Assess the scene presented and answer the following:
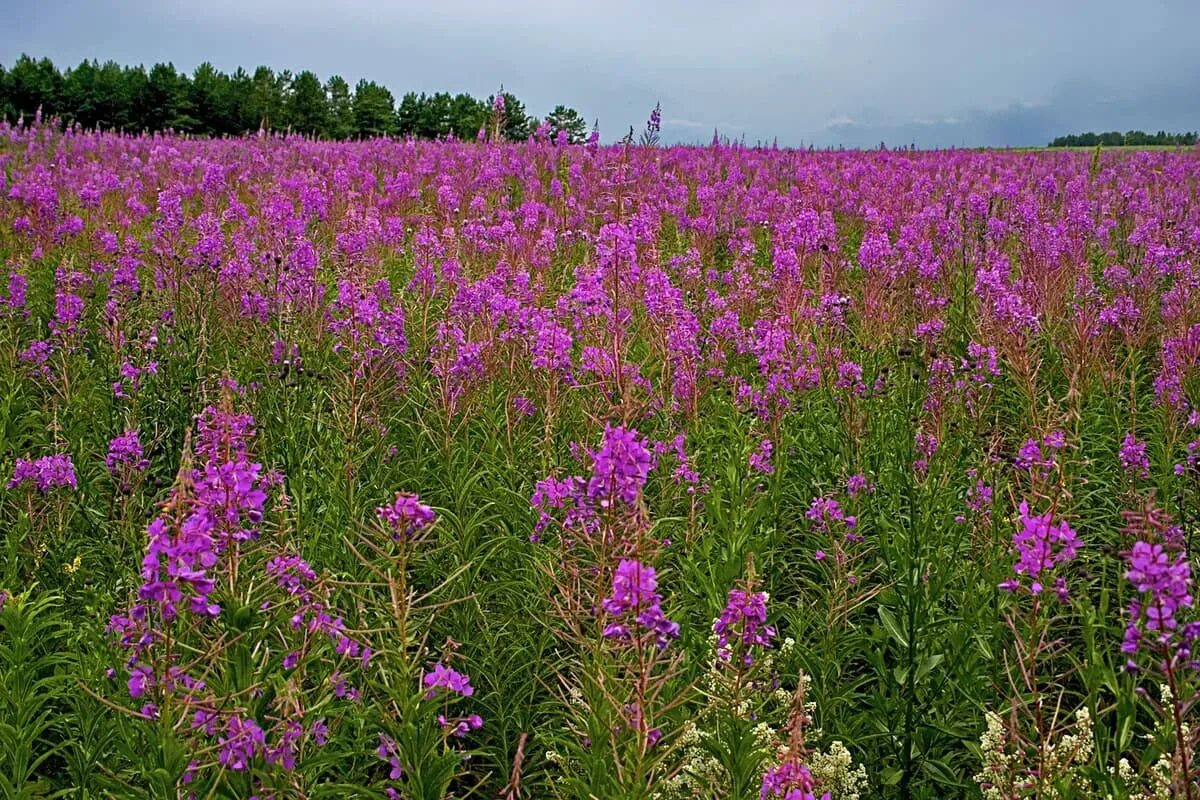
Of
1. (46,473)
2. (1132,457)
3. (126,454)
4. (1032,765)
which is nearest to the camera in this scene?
(1032,765)

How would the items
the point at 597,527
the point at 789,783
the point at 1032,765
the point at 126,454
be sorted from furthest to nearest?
the point at 126,454 < the point at 1032,765 < the point at 597,527 < the point at 789,783

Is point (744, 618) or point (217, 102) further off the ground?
point (217, 102)

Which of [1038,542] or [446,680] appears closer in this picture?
[446,680]

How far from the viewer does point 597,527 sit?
7.57ft

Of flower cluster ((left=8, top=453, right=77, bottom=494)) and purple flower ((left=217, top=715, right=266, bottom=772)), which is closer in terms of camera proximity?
purple flower ((left=217, top=715, right=266, bottom=772))

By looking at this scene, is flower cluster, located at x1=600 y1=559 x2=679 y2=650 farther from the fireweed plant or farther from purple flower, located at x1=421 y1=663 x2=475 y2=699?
purple flower, located at x1=421 y1=663 x2=475 y2=699

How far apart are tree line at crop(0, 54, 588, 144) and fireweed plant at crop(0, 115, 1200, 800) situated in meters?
27.2

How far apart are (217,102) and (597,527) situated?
3841 centimetres

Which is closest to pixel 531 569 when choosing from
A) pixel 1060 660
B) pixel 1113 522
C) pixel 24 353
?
pixel 1060 660

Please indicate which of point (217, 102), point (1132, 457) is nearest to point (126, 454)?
point (1132, 457)

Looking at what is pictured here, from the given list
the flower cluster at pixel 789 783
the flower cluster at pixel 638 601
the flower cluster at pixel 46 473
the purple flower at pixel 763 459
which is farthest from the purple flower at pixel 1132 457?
the flower cluster at pixel 46 473

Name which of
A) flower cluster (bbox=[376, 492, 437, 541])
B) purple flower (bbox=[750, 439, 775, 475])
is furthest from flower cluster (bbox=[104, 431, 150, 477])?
purple flower (bbox=[750, 439, 775, 475])

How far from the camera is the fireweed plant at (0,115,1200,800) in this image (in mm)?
2057

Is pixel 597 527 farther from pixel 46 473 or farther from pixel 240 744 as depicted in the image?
pixel 46 473
